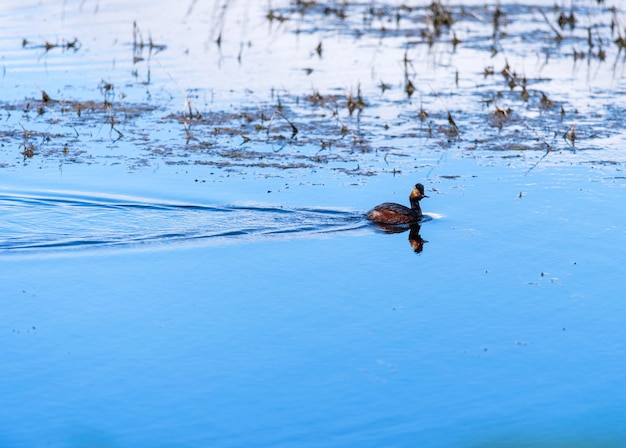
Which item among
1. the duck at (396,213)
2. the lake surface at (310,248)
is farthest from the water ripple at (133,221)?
the duck at (396,213)

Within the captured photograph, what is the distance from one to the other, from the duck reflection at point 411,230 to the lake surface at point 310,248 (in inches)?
2.8

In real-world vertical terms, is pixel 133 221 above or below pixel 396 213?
below

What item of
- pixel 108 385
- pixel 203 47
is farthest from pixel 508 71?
pixel 108 385

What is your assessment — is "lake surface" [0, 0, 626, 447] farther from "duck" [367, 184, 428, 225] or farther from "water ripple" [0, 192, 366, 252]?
"duck" [367, 184, 428, 225]

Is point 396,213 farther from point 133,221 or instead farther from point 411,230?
point 133,221

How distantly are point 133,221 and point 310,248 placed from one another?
6.70 ft

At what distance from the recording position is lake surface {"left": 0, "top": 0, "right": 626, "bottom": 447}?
7.83 m

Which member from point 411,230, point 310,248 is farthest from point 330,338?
point 411,230

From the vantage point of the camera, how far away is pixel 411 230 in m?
12.5

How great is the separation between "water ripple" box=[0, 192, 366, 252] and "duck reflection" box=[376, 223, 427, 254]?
0.24 m

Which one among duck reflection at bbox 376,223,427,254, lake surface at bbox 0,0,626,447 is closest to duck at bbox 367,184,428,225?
duck reflection at bbox 376,223,427,254

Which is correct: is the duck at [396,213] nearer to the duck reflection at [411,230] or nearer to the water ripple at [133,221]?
the duck reflection at [411,230]

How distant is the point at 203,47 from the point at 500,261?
43.1 feet

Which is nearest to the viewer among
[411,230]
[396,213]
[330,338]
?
[330,338]
